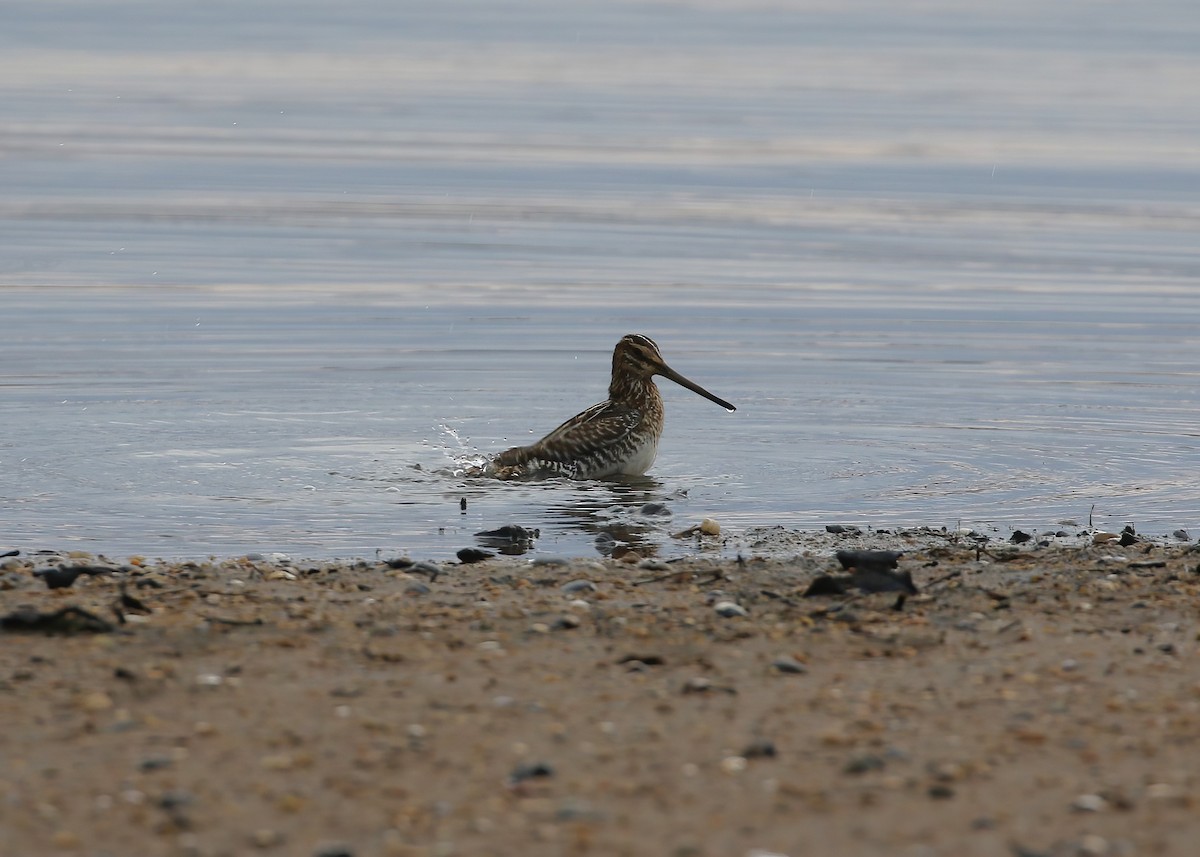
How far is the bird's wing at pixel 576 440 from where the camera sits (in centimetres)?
1416

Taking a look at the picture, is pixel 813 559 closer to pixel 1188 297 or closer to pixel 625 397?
pixel 625 397

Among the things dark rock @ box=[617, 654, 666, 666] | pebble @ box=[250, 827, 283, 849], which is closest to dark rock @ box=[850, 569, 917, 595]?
dark rock @ box=[617, 654, 666, 666]

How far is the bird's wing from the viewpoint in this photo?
46.5 feet

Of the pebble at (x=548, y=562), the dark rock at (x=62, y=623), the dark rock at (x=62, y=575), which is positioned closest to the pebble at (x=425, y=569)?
the pebble at (x=548, y=562)

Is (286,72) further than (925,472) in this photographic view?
Yes

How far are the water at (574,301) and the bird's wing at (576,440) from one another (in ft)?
1.56

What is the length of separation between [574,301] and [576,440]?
27.6 feet

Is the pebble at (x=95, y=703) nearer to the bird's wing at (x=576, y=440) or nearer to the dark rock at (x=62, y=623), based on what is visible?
the dark rock at (x=62, y=623)

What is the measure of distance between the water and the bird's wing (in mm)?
475

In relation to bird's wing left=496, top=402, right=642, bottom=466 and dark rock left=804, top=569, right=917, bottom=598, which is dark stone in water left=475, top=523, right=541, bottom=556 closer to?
bird's wing left=496, top=402, right=642, bottom=466

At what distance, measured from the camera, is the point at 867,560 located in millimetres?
9992

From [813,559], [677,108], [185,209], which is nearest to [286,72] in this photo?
[677,108]

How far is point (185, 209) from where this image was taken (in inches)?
1135

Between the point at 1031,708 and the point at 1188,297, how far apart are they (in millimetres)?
16199
